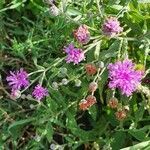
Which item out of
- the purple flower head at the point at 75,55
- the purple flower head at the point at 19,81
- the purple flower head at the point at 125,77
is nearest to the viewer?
the purple flower head at the point at 125,77

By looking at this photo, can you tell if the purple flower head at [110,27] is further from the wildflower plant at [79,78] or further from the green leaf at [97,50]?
the green leaf at [97,50]

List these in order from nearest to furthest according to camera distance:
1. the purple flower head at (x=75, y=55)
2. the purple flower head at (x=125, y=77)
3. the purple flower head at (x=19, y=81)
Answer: the purple flower head at (x=125, y=77), the purple flower head at (x=75, y=55), the purple flower head at (x=19, y=81)

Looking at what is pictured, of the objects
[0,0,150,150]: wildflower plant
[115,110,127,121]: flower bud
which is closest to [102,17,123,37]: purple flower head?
[0,0,150,150]: wildflower plant

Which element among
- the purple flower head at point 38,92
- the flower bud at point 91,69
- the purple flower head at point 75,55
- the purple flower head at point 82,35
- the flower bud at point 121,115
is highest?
the purple flower head at point 82,35

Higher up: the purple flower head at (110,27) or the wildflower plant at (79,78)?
the purple flower head at (110,27)

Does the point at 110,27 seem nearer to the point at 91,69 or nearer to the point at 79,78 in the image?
the point at 91,69

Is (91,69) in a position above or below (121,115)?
above

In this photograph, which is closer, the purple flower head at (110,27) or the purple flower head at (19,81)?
the purple flower head at (110,27)

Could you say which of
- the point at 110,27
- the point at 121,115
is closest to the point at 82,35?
the point at 110,27

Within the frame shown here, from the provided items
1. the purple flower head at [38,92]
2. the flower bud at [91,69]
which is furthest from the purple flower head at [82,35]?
the purple flower head at [38,92]
